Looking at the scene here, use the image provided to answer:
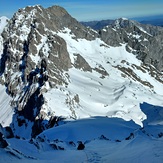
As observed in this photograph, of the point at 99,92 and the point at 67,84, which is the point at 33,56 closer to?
the point at 67,84

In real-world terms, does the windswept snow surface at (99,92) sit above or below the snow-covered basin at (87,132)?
below

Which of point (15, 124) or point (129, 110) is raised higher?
point (129, 110)

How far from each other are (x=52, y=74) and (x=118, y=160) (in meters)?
105

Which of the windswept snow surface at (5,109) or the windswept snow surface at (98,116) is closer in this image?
the windswept snow surface at (98,116)

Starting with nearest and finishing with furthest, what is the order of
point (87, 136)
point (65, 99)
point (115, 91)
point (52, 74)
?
1. point (87, 136)
2. point (65, 99)
3. point (52, 74)
4. point (115, 91)

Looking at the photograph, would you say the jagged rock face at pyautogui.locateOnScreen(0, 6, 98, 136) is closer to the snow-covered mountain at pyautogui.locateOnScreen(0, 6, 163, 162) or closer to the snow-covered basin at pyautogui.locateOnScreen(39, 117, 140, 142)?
the snow-covered mountain at pyautogui.locateOnScreen(0, 6, 163, 162)

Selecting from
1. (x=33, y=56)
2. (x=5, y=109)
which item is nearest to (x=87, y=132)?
(x=5, y=109)

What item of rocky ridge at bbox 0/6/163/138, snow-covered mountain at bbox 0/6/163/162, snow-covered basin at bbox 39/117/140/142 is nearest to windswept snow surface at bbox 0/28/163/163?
snow-covered basin at bbox 39/117/140/142

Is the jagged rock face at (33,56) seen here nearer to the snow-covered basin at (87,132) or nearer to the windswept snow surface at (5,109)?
the windswept snow surface at (5,109)

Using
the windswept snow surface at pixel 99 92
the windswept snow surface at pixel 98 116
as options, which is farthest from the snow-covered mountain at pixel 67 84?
the windswept snow surface at pixel 98 116

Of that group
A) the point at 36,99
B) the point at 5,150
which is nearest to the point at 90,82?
the point at 36,99

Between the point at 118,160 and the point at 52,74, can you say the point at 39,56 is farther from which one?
the point at 118,160

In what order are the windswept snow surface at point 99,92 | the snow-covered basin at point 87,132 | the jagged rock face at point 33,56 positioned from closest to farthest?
1. the snow-covered basin at point 87,132
2. the windswept snow surface at point 99,92
3. the jagged rock face at point 33,56

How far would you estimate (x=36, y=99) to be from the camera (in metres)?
118
